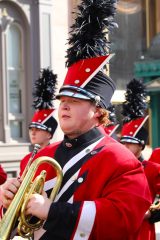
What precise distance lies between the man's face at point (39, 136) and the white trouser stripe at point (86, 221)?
2.87 m

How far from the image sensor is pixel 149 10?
43.8ft

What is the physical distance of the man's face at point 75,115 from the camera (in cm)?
284

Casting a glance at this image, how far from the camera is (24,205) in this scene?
258 cm

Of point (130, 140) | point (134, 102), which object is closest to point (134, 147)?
point (130, 140)

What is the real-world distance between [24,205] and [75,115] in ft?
1.74

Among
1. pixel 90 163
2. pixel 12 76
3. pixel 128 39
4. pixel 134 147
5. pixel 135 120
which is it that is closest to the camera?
pixel 90 163

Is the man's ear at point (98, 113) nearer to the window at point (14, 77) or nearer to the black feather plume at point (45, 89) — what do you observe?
the black feather plume at point (45, 89)

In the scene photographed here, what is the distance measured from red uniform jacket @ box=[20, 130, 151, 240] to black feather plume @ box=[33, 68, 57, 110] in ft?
8.59

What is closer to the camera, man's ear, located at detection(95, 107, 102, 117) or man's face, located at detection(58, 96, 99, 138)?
man's face, located at detection(58, 96, 99, 138)

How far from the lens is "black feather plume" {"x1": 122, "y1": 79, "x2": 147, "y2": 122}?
5.80 m

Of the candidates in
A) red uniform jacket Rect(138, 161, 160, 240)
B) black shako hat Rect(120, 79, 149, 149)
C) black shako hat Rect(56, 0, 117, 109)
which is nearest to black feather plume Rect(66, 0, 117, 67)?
black shako hat Rect(56, 0, 117, 109)

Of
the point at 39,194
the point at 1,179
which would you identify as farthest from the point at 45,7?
the point at 39,194

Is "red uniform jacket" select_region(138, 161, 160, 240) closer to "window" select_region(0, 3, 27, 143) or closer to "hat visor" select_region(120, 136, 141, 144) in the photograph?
"hat visor" select_region(120, 136, 141, 144)

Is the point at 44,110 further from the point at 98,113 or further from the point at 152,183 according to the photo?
the point at 98,113
